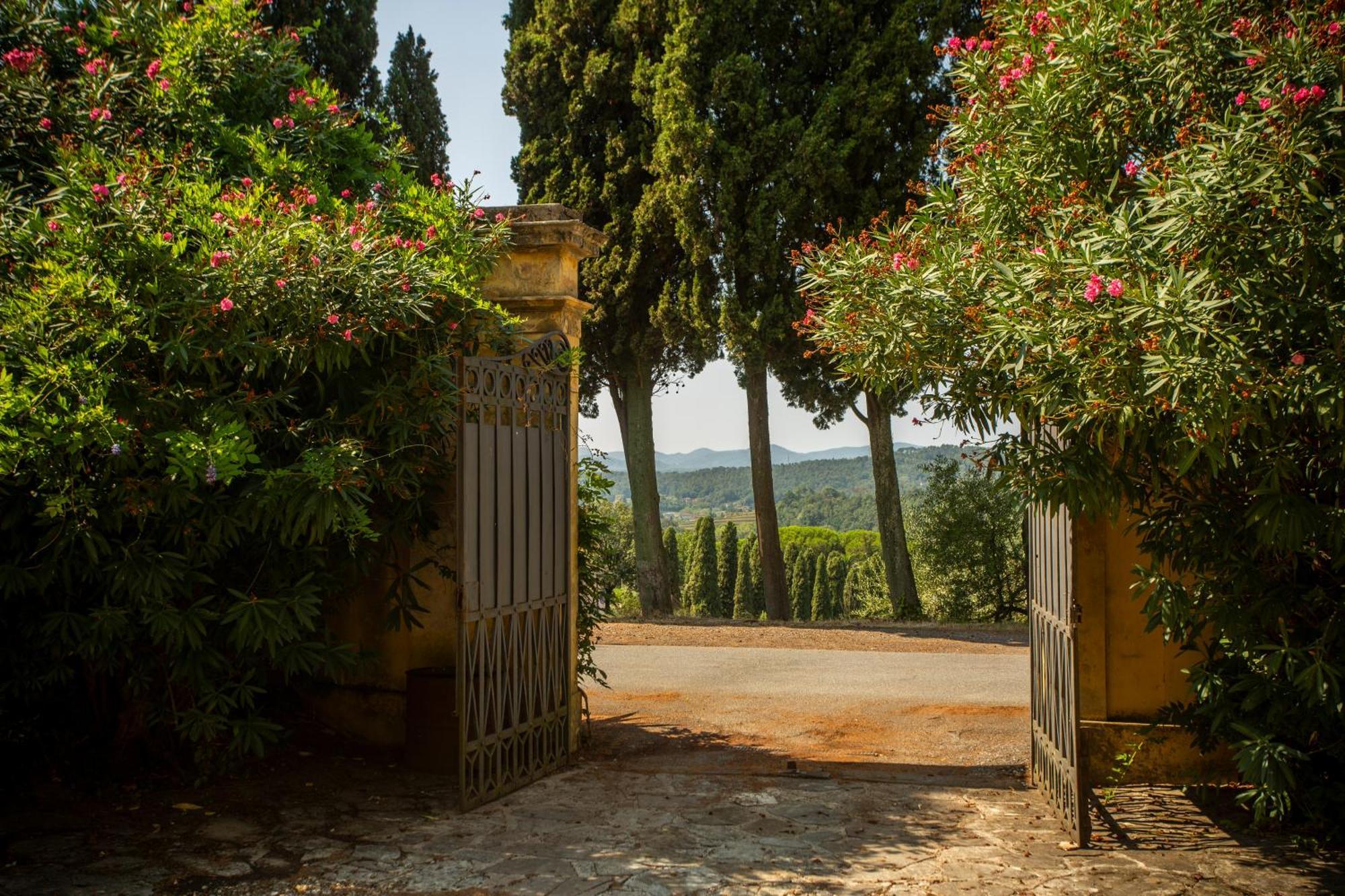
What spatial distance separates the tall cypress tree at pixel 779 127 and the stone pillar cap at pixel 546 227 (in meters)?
8.72

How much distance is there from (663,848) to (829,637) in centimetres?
871

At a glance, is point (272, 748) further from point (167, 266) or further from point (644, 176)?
point (644, 176)

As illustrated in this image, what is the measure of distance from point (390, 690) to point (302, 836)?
173cm

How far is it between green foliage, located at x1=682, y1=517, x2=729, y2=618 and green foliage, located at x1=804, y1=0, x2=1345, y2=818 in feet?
94.9

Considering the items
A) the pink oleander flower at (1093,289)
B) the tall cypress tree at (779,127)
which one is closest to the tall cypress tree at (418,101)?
the tall cypress tree at (779,127)

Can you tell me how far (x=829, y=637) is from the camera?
13445 millimetres

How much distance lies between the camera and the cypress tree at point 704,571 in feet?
112

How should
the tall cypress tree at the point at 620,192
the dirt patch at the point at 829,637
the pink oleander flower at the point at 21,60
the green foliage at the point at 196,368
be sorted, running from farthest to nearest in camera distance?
the tall cypress tree at the point at 620,192
the dirt patch at the point at 829,637
the pink oleander flower at the point at 21,60
the green foliage at the point at 196,368

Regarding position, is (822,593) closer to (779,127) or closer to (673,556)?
(673,556)

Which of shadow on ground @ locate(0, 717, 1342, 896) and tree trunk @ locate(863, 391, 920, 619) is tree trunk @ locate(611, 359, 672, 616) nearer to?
tree trunk @ locate(863, 391, 920, 619)

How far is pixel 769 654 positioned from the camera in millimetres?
11852

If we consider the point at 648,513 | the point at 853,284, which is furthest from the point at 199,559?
the point at 648,513

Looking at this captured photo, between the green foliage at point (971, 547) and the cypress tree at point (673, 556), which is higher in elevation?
the green foliage at point (971, 547)

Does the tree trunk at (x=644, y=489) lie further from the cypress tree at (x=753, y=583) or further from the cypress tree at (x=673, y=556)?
the cypress tree at (x=753, y=583)
